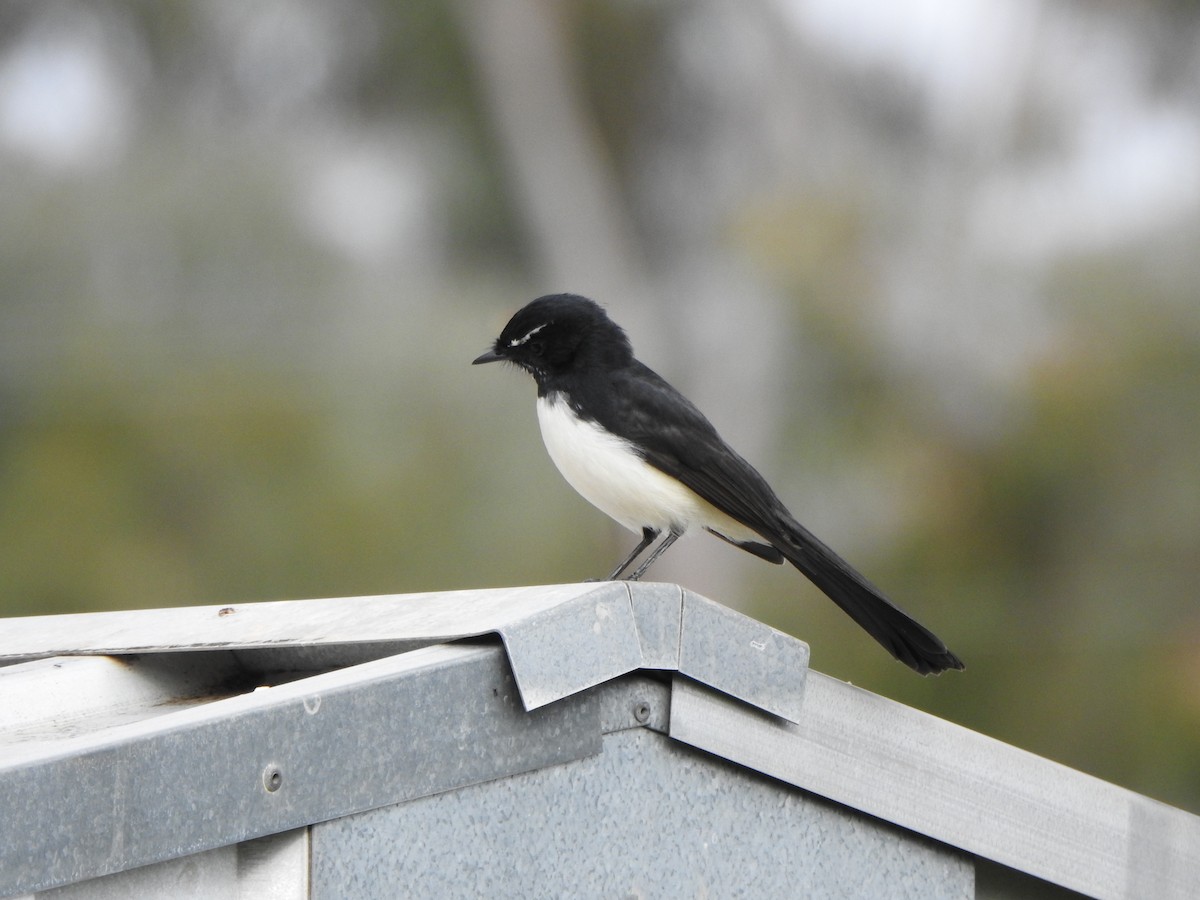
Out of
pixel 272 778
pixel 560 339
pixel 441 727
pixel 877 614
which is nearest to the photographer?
pixel 272 778

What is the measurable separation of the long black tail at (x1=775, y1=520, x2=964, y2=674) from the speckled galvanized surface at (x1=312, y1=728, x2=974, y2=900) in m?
0.45

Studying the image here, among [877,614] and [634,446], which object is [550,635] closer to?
[877,614]

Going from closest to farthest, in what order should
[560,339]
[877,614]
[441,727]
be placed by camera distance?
1. [441,727]
2. [877,614]
3. [560,339]

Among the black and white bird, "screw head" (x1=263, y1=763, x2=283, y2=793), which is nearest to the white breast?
the black and white bird

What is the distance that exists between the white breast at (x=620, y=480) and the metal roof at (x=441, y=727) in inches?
43.2

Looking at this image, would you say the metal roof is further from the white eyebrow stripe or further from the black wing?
the white eyebrow stripe

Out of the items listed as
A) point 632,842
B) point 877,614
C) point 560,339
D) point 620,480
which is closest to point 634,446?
point 620,480

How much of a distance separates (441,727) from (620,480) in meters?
1.68

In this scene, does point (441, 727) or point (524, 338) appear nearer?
point (441, 727)

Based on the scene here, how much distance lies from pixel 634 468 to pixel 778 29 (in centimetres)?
1057

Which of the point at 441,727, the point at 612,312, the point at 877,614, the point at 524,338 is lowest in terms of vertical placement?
the point at 612,312

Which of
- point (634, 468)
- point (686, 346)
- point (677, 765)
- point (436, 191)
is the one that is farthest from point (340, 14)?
point (677, 765)

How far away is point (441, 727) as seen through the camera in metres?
1.98

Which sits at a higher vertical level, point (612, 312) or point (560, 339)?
point (560, 339)
